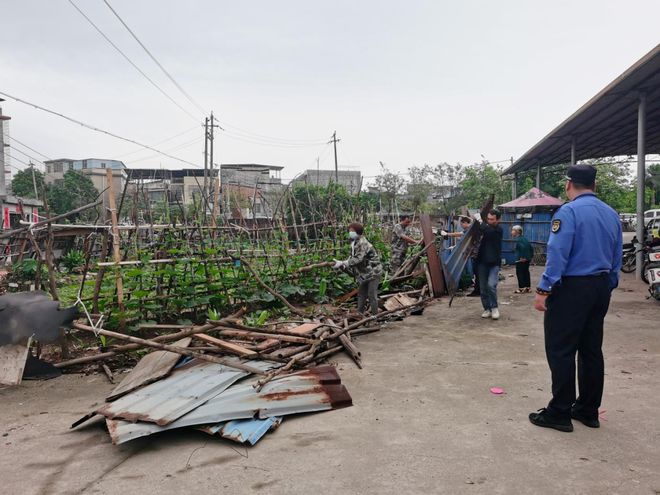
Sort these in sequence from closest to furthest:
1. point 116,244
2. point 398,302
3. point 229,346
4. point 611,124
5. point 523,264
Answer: point 229,346, point 116,244, point 398,302, point 523,264, point 611,124

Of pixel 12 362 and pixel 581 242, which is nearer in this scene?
pixel 581 242

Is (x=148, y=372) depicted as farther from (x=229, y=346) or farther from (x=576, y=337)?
(x=576, y=337)

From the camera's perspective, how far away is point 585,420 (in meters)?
3.43

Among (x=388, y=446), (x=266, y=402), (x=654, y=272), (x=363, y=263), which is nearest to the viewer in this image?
(x=388, y=446)

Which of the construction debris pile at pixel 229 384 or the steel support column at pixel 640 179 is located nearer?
the construction debris pile at pixel 229 384

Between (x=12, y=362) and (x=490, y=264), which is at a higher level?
(x=490, y=264)

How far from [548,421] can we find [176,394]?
280 cm

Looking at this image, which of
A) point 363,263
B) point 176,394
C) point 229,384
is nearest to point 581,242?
point 229,384

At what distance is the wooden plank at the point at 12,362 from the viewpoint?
14.5 ft

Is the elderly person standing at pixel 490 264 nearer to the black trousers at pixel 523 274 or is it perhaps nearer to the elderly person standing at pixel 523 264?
the elderly person standing at pixel 523 264

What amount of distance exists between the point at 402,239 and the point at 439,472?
24.4 feet

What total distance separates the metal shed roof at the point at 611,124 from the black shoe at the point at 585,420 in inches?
254

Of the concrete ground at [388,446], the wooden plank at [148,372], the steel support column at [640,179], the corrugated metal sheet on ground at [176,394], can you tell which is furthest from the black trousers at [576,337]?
the steel support column at [640,179]

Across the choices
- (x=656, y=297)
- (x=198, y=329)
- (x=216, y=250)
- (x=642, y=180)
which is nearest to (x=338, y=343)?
(x=198, y=329)
